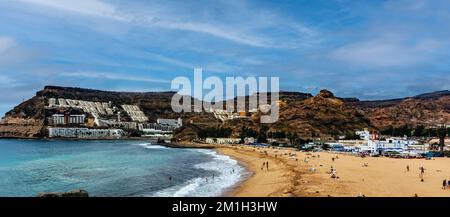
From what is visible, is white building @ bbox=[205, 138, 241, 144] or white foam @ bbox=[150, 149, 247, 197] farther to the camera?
white building @ bbox=[205, 138, 241, 144]

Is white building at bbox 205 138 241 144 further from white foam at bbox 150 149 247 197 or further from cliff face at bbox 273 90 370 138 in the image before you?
white foam at bbox 150 149 247 197

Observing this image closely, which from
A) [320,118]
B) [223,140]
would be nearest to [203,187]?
[223,140]

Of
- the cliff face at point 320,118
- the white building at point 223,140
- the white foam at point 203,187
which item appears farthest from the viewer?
the cliff face at point 320,118

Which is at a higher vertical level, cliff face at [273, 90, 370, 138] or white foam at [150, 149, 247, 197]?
cliff face at [273, 90, 370, 138]

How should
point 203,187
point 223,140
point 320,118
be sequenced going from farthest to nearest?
point 320,118 < point 223,140 < point 203,187

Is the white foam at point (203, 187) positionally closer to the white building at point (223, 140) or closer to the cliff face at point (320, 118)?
the white building at point (223, 140)

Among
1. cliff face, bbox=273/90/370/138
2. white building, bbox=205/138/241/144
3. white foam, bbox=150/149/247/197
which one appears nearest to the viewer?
white foam, bbox=150/149/247/197

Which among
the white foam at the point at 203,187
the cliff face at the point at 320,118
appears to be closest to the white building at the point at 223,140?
the cliff face at the point at 320,118

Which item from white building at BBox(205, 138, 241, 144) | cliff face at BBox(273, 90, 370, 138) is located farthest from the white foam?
cliff face at BBox(273, 90, 370, 138)

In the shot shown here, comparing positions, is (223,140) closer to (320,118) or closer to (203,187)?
(320,118)

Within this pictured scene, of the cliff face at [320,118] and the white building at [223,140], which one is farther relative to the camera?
the cliff face at [320,118]

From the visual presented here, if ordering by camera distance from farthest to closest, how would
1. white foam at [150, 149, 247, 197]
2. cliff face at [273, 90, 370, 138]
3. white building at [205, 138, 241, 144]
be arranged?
cliff face at [273, 90, 370, 138]
white building at [205, 138, 241, 144]
white foam at [150, 149, 247, 197]
